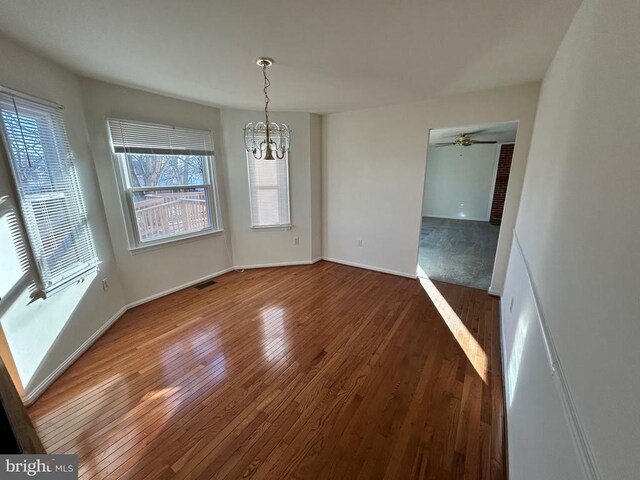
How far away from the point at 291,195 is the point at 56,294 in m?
2.86

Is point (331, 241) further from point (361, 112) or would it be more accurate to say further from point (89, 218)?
point (89, 218)

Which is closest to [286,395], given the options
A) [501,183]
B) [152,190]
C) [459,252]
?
[152,190]

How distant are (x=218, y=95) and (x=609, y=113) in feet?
10.6

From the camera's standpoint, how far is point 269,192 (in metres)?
4.01

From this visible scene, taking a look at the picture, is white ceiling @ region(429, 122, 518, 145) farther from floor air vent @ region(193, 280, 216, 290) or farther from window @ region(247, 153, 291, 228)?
floor air vent @ region(193, 280, 216, 290)

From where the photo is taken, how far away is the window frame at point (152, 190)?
2781 mm

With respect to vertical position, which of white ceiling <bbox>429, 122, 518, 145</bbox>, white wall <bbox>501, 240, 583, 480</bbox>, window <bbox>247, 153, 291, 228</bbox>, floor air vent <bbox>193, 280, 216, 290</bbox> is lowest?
floor air vent <bbox>193, 280, 216, 290</bbox>

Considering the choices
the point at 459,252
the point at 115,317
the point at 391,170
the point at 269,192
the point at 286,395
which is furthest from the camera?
the point at 459,252

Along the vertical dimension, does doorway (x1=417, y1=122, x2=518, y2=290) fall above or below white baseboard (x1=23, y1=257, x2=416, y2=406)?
above

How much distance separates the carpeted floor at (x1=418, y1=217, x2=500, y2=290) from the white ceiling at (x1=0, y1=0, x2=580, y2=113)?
2466 mm

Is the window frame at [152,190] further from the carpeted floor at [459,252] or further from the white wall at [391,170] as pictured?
the carpeted floor at [459,252]

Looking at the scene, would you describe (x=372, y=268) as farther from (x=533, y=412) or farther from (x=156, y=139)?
(x=156, y=139)

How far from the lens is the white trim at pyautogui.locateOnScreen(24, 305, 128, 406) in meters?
1.81

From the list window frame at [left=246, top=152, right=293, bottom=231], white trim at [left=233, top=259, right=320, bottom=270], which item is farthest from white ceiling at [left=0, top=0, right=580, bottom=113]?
white trim at [left=233, top=259, right=320, bottom=270]
